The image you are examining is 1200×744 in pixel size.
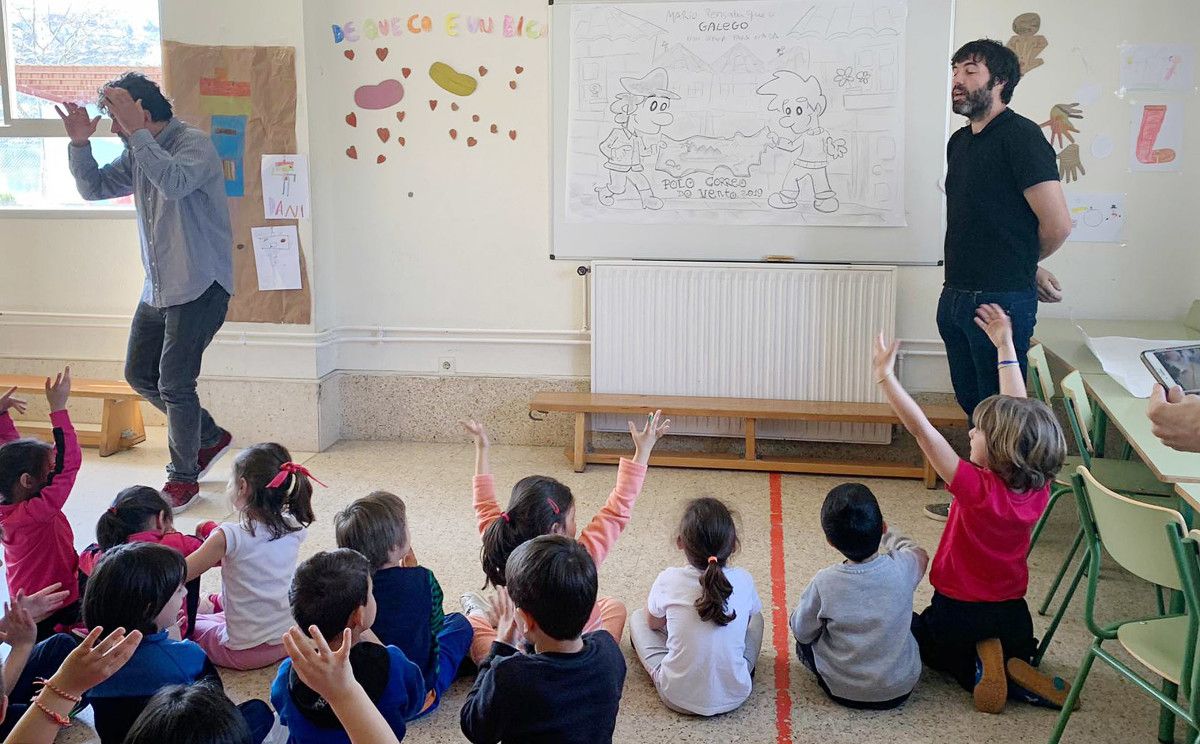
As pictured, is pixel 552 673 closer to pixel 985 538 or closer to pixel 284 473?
pixel 284 473

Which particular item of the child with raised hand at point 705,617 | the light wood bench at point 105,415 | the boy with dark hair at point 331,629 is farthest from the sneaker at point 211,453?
the boy with dark hair at point 331,629

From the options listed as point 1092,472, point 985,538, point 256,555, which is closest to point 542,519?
point 256,555

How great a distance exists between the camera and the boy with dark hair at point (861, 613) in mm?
2555

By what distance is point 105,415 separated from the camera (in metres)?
4.94

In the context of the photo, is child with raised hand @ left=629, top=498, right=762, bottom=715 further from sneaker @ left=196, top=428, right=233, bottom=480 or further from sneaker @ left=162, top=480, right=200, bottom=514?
sneaker @ left=196, top=428, right=233, bottom=480

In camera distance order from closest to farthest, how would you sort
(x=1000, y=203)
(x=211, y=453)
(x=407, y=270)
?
1. (x=1000, y=203)
2. (x=211, y=453)
3. (x=407, y=270)

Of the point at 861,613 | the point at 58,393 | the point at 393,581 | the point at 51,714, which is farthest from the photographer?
the point at 58,393

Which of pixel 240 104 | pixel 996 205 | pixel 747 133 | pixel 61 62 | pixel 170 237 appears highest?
pixel 61 62

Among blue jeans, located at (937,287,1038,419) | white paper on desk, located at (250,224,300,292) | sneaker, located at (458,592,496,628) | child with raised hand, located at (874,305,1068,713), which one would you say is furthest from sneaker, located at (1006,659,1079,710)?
white paper on desk, located at (250,224,300,292)

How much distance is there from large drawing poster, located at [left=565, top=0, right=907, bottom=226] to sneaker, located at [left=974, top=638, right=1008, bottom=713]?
2431 millimetres

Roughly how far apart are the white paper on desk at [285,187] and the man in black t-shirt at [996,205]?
9.30ft

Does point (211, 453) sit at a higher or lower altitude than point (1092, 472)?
lower

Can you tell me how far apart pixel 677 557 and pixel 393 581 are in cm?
146

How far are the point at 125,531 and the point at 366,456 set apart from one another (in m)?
2.33
